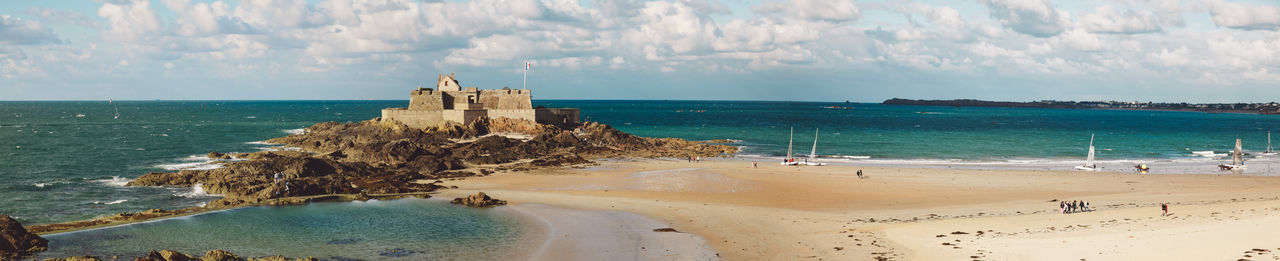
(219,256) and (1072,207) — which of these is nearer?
(219,256)

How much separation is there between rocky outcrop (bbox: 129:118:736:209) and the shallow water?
4.23 metres

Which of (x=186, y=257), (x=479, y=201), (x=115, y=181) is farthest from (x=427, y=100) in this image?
(x=186, y=257)

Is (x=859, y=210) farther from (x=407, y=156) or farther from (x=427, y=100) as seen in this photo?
(x=427, y=100)

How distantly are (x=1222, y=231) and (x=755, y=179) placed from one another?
78.9 feet

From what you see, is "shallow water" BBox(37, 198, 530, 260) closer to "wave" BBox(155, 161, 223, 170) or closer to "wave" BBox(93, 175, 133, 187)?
"wave" BBox(93, 175, 133, 187)

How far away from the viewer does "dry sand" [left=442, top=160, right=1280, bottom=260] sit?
21359 mm

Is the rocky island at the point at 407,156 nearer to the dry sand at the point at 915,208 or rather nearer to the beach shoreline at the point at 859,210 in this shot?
the beach shoreline at the point at 859,210

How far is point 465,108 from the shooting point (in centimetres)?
6994

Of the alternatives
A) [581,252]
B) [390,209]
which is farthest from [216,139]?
[581,252]

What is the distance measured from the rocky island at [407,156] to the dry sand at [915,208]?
4.24m

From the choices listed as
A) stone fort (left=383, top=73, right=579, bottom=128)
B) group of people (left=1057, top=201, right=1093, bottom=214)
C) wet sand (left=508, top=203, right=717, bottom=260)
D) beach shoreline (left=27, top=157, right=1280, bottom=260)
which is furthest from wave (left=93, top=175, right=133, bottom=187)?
group of people (left=1057, top=201, right=1093, bottom=214)

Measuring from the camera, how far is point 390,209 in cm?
3216

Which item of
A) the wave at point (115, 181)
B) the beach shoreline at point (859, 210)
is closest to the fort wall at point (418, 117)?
the beach shoreline at point (859, 210)

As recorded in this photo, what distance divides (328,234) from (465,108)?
44.2 m
